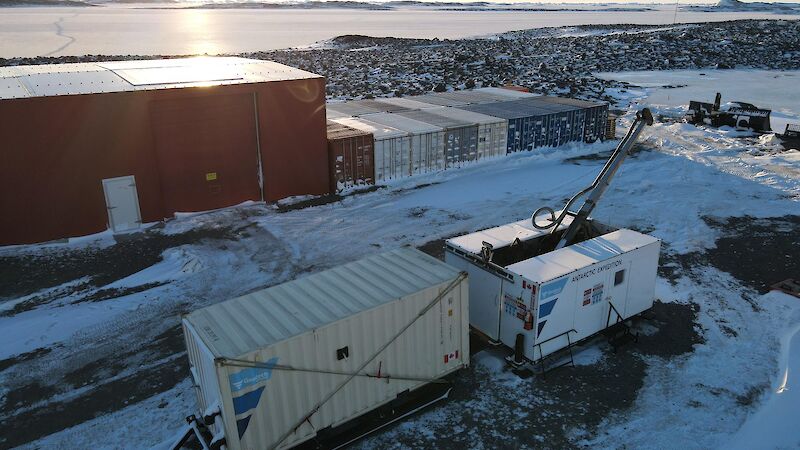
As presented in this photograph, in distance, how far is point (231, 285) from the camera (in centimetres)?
1889

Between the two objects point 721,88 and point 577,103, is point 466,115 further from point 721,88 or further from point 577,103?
point 721,88

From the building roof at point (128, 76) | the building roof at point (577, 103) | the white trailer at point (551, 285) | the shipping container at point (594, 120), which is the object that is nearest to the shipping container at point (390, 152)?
the building roof at point (128, 76)

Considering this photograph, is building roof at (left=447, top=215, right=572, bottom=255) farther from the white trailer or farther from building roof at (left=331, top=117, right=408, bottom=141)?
building roof at (left=331, top=117, right=408, bottom=141)

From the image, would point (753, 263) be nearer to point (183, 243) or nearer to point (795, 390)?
point (795, 390)

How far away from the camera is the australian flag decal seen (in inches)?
394

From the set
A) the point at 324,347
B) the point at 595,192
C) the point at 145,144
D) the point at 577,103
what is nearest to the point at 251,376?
the point at 324,347

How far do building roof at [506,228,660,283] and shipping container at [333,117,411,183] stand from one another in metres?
14.1

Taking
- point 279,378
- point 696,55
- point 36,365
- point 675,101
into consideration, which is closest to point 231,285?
point 36,365

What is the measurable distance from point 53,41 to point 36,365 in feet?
353

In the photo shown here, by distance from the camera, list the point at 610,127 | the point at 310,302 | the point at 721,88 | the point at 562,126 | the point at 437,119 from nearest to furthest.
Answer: the point at 310,302 < the point at 437,119 < the point at 562,126 < the point at 610,127 < the point at 721,88

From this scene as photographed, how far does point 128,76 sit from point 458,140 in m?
15.1

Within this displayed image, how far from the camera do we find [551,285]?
13109 mm

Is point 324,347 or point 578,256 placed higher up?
point 578,256

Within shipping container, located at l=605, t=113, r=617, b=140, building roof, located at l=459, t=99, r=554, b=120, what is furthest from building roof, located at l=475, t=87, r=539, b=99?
shipping container, located at l=605, t=113, r=617, b=140
